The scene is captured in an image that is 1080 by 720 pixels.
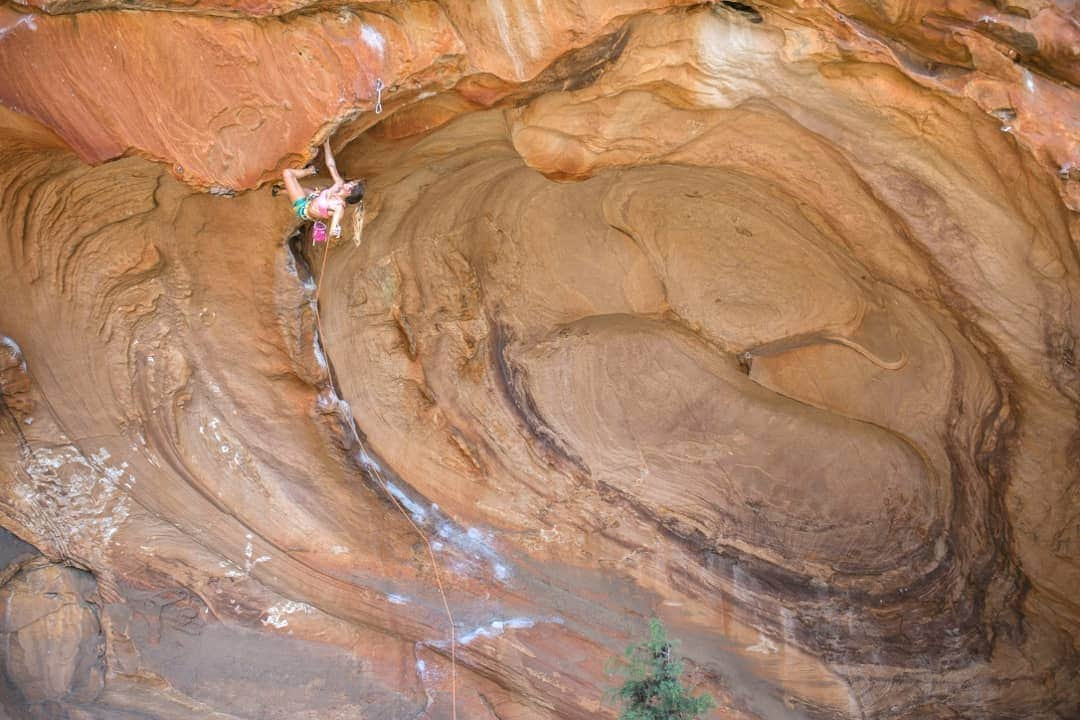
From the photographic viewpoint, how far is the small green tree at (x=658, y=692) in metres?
4.30

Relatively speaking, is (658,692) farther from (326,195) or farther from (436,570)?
(326,195)

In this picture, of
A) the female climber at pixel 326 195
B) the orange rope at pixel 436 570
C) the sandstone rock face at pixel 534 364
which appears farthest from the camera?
the orange rope at pixel 436 570

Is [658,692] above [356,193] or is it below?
below

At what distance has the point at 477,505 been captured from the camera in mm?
5273

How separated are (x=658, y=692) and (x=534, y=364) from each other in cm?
200

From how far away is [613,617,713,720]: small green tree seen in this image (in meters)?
4.30

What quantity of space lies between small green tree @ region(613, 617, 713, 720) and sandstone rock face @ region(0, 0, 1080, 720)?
0.64 metres

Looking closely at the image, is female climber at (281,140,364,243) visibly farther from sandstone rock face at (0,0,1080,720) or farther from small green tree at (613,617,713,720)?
small green tree at (613,617,713,720)

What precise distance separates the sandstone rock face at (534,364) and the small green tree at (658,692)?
641 mm

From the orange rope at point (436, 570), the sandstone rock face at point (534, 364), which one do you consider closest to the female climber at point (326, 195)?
the sandstone rock face at point (534, 364)

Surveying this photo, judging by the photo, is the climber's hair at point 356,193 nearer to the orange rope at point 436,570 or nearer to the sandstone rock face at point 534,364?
the sandstone rock face at point 534,364

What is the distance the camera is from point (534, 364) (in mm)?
5406

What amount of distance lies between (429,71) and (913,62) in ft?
6.63

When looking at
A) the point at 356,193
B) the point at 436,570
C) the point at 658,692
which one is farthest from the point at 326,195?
the point at 658,692
